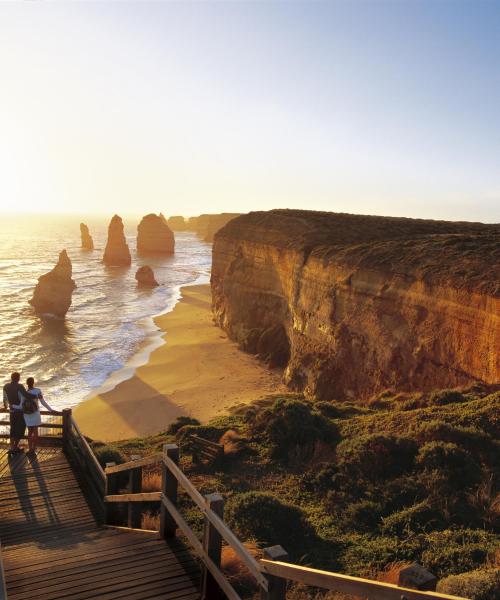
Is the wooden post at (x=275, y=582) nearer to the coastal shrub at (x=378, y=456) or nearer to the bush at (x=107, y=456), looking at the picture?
the coastal shrub at (x=378, y=456)

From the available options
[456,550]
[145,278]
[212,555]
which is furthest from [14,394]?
[145,278]

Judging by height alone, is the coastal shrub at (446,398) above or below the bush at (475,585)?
below

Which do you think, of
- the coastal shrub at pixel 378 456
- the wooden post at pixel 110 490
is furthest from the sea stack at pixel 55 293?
the wooden post at pixel 110 490

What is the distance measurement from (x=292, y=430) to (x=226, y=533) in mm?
8162

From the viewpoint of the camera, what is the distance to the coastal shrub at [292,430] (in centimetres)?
1191

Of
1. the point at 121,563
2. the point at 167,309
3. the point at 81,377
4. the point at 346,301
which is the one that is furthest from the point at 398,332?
the point at 167,309

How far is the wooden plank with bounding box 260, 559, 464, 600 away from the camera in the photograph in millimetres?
2768

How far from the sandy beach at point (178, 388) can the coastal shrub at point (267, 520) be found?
13.6m

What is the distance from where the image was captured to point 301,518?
8266mm

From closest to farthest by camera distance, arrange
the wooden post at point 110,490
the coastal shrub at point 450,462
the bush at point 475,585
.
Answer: the bush at point 475,585
the wooden post at point 110,490
the coastal shrub at point 450,462

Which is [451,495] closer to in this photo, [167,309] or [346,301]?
[346,301]

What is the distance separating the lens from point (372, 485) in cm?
945

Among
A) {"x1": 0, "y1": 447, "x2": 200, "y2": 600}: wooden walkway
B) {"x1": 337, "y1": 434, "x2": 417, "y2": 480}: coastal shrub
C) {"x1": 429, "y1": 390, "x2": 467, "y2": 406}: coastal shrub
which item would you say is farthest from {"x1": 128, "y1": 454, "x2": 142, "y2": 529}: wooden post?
{"x1": 429, "y1": 390, "x2": 467, "y2": 406}: coastal shrub

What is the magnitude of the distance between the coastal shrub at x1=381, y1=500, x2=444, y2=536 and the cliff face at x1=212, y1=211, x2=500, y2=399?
8.71 m
